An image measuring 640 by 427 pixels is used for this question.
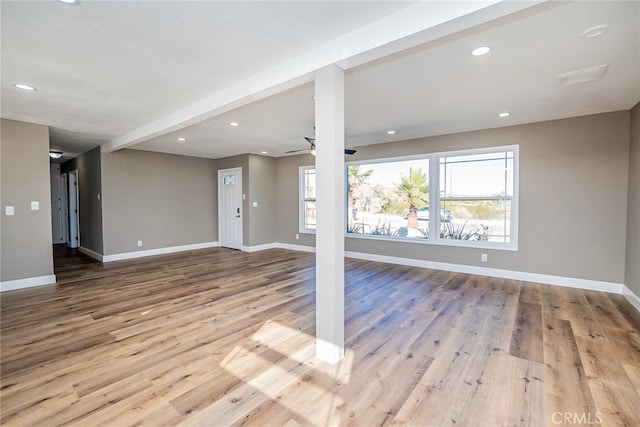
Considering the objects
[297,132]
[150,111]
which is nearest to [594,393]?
[297,132]

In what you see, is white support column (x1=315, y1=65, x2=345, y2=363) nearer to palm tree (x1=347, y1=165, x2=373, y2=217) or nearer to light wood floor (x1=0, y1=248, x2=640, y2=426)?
light wood floor (x1=0, y1=248, x2=640, y2=426)

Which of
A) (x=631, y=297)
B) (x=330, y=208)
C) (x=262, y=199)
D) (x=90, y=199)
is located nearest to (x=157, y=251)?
(x=90, y=199)

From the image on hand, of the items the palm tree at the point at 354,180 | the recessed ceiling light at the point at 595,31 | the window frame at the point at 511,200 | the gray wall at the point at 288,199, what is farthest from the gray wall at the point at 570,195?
the gray wall at the point at 288,199

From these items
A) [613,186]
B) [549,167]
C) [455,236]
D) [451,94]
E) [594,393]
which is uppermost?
[451,94]

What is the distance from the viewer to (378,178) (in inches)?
245

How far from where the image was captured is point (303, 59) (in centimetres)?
241

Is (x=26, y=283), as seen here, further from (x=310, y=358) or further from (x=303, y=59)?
(x=303, y=59)

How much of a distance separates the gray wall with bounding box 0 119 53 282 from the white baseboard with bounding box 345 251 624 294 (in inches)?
221

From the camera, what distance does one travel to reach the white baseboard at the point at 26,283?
4.22 metres

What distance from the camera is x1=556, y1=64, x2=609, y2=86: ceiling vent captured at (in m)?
2.64

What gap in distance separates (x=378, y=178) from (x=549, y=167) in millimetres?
2866

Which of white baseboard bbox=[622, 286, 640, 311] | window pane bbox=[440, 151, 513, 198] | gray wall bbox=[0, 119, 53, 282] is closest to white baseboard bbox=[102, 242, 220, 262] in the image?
gray wall bbox=[0, 119, 53, 282]

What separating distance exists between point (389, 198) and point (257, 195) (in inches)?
130

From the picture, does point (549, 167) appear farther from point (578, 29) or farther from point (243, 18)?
point (243, 18)
